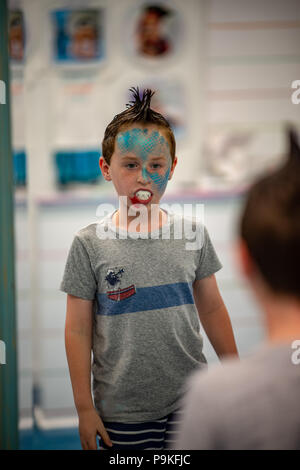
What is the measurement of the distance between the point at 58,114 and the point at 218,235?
0.69 m

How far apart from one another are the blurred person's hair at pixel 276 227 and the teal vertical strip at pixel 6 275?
1.56 feet

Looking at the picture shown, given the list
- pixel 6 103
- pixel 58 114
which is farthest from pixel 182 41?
pixel 6 103

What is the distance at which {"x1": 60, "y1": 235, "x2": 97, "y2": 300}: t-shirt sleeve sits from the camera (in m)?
0.66

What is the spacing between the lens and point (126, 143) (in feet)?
2.14

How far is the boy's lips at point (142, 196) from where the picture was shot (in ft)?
2.16

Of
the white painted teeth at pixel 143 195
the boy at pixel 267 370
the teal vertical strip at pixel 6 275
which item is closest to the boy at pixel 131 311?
the white painted teeth at pixel 143 195

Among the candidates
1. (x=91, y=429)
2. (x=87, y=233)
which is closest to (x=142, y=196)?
(x=87, y=233)

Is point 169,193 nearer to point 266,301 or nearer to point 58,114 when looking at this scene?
point 58,114

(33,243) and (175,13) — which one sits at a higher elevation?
(175,13)

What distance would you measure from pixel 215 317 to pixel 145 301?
138 mm

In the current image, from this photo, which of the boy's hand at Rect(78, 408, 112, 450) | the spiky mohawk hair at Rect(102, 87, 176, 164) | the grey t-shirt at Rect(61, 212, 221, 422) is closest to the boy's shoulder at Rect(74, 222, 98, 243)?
the grey t-shirt at Rect(61, 212, 221, 422)

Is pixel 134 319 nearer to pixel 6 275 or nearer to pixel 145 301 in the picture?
pixel 145 301

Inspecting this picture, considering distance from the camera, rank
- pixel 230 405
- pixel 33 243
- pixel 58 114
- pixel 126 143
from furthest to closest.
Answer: pixel 58 114
pixel 33 243
pixel 126 143
pixel 230 405

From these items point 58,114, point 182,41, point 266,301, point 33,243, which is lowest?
point 33,243
